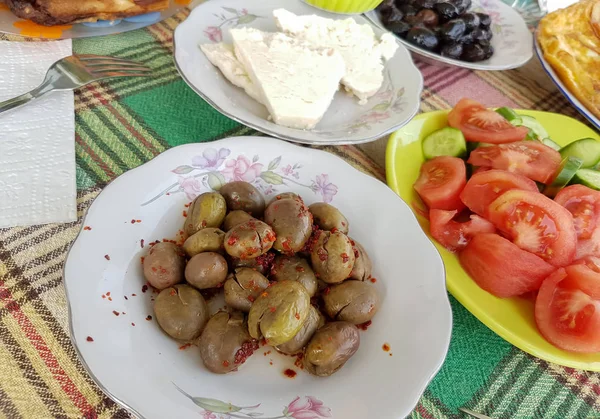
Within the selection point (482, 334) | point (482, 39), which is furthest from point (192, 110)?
point (482, 39)

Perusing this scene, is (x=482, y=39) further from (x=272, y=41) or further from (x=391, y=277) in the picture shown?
(x=391, y=277)

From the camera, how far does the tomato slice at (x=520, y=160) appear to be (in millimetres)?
1260

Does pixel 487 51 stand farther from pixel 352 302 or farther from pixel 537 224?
pixel 352 302

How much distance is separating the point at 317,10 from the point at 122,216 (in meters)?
1.22

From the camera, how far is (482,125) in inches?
55.8

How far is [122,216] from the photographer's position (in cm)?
91

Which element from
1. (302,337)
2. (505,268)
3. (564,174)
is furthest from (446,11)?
(302,337)

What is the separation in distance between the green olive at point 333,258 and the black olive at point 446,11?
4.13 feet

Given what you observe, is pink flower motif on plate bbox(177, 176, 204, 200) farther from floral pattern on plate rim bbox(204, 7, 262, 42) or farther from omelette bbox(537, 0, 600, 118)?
omelette bbox(537, 0, 600, 118)

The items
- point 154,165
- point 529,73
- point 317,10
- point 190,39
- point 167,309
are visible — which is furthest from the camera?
point 529,73

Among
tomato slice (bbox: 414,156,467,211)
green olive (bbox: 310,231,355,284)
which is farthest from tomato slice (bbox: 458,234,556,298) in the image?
green olive (bbox: 310,231,355,284)

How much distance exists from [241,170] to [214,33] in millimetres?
627

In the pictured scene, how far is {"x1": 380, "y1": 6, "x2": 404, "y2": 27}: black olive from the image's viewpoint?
70.8 inches

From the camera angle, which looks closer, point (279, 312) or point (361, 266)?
point (279, 312)
